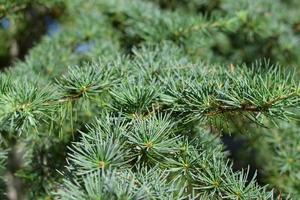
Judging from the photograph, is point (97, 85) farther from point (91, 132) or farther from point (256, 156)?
point (256, 156)

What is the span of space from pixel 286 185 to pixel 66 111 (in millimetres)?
351

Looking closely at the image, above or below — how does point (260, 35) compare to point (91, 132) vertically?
below

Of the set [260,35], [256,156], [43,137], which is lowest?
[256,156]

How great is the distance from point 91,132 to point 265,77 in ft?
0.61

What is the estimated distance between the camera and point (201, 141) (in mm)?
500

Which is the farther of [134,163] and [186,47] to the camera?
[186,47]

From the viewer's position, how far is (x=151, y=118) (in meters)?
0.45

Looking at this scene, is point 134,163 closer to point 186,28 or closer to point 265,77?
point 265,77

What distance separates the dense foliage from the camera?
40 cm

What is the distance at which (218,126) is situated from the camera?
0.48 m

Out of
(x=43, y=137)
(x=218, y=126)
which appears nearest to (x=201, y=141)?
(x=218, y=126)

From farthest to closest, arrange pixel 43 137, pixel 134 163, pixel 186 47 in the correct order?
pixel 186 47 < pixel 43 137 < pixel 134 163

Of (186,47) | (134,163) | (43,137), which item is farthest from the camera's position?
(186,47)

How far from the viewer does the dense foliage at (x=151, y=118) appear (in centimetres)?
40
